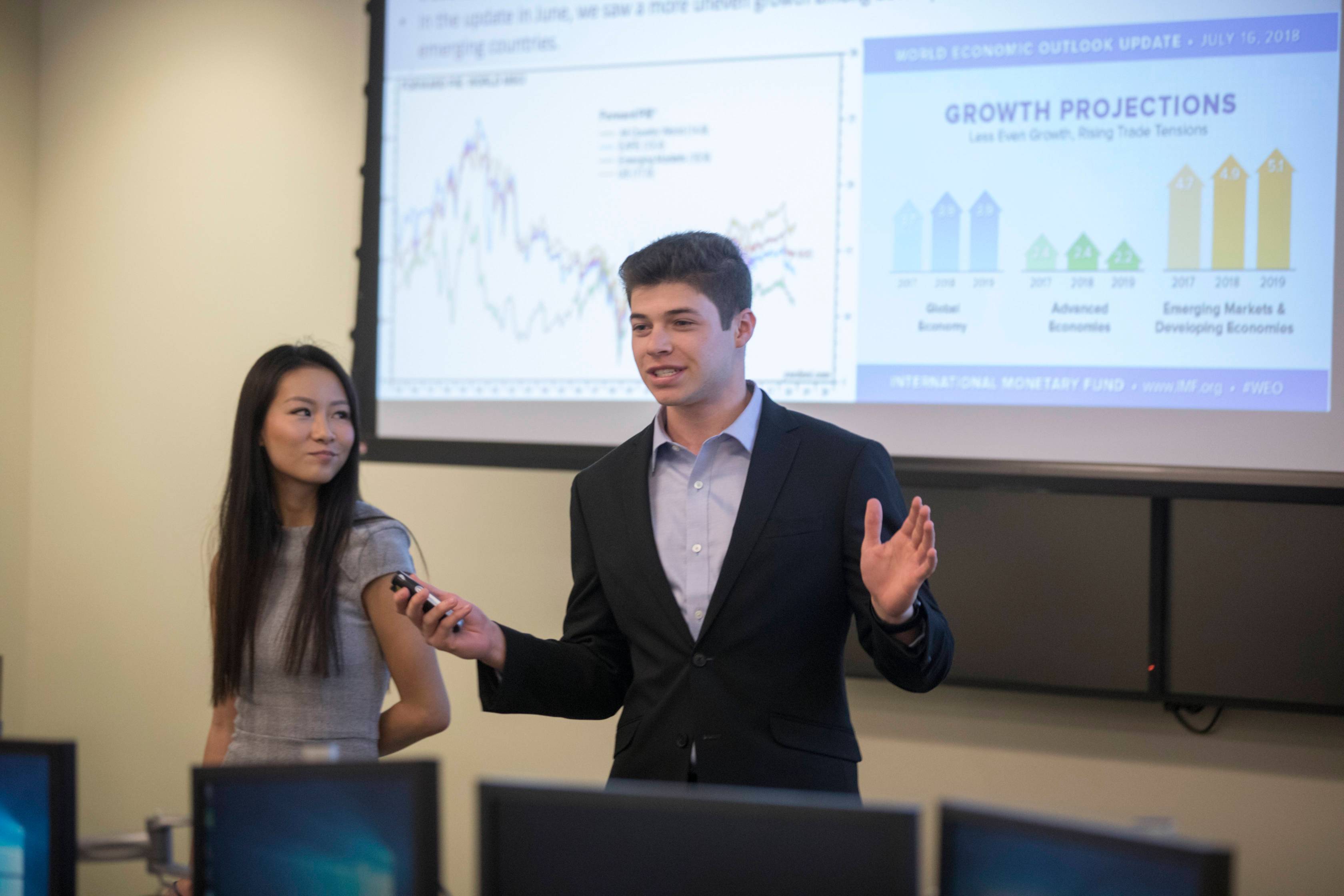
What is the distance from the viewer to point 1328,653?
2260 mm

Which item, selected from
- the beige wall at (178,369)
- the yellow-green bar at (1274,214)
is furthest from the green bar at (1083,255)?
the beige wall at (178,369)

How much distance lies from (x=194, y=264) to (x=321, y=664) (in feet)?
→ 6.86

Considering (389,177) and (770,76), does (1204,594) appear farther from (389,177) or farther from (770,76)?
(389,177)

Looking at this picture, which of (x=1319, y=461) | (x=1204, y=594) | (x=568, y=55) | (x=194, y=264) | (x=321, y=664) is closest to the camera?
(x=321, y=664)

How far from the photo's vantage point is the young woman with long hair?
1.78 metres

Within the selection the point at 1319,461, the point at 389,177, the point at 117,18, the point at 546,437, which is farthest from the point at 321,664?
the point at 117,18

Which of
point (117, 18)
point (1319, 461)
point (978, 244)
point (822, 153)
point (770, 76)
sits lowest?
point (1319, 461)

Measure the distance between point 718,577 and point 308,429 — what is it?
0.77m

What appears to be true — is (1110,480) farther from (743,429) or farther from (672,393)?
(672,393)

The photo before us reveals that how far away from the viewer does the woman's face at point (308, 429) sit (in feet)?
6.10

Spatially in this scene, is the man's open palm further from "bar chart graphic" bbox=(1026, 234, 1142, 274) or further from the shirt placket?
"bar chart graphic" bbox=(1026, 234, 1142, 274)

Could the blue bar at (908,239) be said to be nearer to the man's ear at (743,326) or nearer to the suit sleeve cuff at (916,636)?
the man's ear at (743,326)

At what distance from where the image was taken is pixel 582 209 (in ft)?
8.86

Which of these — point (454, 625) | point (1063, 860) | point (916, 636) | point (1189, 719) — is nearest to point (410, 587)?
point (454, 625)
